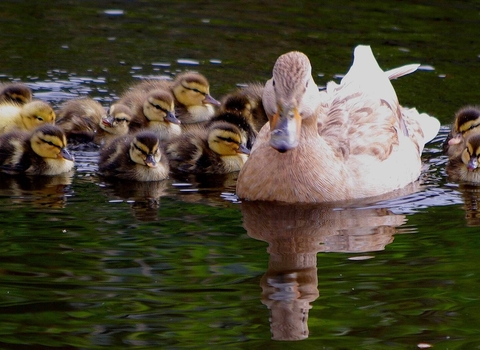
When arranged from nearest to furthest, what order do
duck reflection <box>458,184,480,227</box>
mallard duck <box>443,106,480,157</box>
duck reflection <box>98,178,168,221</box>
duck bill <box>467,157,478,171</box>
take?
duck reflection <box>458,184,480,227</box> < duck reflection <box>98,178,168,221</box> < duck bill <box>467,157,478,171</box> < mallard duck <box>443,106,480,157</box>

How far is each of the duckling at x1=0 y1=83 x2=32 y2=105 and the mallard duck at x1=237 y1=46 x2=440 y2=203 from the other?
2241 millimetres

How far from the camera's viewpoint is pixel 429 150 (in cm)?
821

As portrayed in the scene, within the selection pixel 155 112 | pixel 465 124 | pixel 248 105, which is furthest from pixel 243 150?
pixel 465 124

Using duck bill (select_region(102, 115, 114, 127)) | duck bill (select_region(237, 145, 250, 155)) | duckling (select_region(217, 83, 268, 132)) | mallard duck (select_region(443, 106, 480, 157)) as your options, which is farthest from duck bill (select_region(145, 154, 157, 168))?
mallard duck (select_region(443, 106, 480, 157))

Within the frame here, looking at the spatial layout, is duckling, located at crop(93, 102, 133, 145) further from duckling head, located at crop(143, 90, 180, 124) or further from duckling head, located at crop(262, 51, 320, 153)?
duckling head, located at crop(262, 51, 320, 153)

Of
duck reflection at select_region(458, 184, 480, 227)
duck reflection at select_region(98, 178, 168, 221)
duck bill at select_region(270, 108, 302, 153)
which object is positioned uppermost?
duck bill at select_region(270, 108, 302, 153)

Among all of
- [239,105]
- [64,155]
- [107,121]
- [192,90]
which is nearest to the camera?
[64,155]

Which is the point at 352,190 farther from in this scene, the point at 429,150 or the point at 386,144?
the point at 429,150

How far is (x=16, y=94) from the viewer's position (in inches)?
321

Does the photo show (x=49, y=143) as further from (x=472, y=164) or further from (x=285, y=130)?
(x=472, y=164)

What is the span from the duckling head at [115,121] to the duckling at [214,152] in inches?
24.5

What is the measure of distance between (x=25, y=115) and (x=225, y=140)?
5.24ft

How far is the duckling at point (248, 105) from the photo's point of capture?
828 cm

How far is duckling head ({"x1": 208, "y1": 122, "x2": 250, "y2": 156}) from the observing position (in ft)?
24.5
